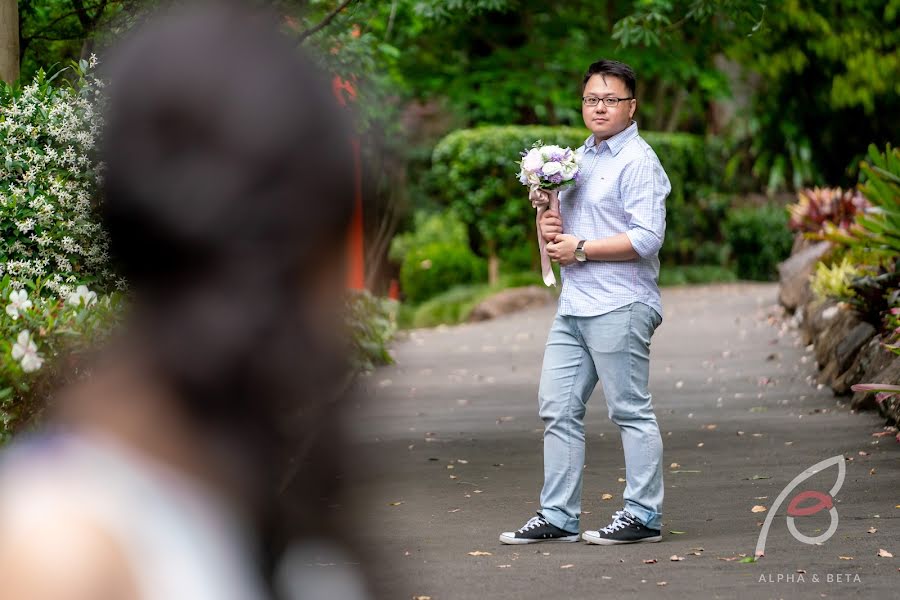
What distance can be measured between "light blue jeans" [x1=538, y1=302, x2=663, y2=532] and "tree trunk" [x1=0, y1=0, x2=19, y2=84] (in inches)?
128

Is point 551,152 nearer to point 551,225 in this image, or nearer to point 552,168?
point 552,168

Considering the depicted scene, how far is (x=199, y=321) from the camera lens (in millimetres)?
1298

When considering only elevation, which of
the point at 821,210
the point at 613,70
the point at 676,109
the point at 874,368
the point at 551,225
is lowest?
the point at 874,368

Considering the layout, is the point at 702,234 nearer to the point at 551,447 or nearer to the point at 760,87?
the point at 760,87

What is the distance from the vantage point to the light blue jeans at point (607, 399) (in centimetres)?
526

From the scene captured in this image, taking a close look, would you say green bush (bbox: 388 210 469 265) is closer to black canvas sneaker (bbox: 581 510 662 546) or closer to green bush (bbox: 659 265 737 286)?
green bush (bbox: 659 265 737 286)

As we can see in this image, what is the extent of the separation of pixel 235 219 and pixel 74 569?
38cm

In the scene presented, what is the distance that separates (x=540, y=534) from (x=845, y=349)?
5688 mm

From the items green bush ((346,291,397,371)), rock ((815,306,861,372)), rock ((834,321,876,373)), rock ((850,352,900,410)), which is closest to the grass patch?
green bush ((346,291,397,371))

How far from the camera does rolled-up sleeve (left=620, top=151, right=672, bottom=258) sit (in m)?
5.16

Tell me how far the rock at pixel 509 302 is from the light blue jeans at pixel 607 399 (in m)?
14.6

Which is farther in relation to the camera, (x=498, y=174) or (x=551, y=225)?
(x=498, y=174)

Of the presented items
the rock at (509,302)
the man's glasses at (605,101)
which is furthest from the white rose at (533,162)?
the rock at (509,302)

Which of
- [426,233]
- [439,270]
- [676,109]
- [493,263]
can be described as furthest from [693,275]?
[426,233]
